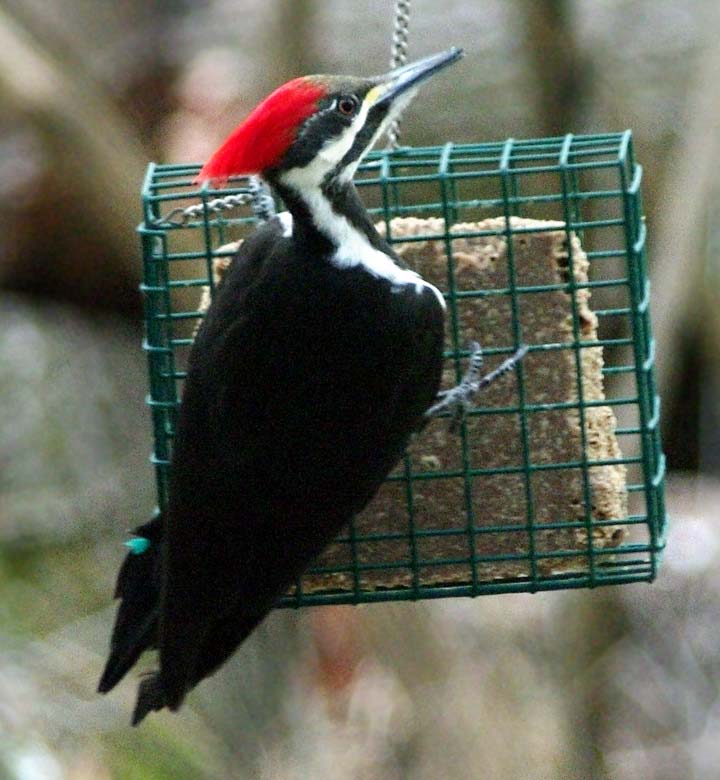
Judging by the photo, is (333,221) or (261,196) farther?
(261,196)

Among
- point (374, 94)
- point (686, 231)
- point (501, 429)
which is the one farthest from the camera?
point (686, 231)

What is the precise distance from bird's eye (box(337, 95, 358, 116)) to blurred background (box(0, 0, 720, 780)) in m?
1.92

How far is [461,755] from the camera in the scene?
469 cm

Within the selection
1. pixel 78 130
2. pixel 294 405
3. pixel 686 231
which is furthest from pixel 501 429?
pixel 78 130

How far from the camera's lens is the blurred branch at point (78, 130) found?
4801 millimetres

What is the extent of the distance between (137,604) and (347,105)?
1096 mm

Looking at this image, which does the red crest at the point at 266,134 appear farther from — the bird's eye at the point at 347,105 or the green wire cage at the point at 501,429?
the green wire cage at the point at 501,429

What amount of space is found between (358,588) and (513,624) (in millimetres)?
1727

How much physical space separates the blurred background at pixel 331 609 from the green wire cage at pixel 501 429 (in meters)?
1.33

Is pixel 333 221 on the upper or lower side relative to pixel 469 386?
upper

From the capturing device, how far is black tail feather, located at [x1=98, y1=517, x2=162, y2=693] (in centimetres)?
307

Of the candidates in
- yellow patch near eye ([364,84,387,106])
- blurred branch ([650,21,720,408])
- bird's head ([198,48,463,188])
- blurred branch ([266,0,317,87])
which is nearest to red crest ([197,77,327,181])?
bird's head ([198,48,463,188])

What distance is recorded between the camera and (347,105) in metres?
2.73

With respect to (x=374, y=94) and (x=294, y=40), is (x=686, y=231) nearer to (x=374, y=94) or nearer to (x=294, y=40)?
(x=294, y=40)
